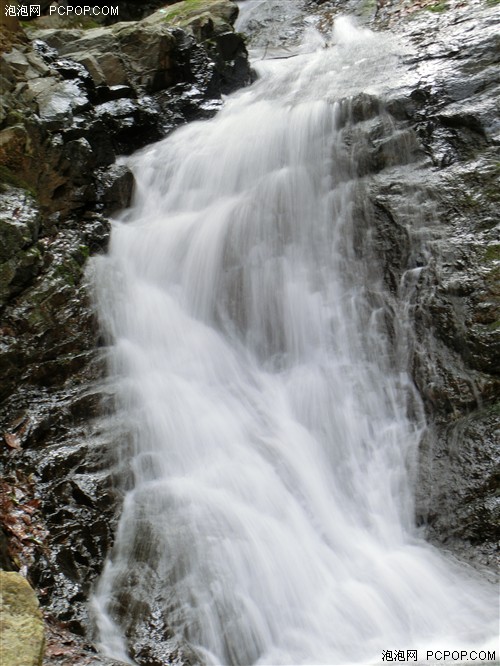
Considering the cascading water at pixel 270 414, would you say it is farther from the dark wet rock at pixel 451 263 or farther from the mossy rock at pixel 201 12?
the mossy rock at pixel 201 12

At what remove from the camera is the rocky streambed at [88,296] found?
3.96m

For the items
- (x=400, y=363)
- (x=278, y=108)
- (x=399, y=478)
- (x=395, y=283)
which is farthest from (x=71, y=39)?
(x=399, y=478)

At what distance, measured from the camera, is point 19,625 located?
7.27 feet

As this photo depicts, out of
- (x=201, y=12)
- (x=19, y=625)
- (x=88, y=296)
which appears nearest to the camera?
(x=19, y=625)

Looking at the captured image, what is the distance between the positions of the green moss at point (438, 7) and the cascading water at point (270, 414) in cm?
225

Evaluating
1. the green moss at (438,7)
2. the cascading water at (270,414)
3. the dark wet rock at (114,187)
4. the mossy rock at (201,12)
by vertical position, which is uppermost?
the mossy rock at (201,12)

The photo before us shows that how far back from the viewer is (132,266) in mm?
6473

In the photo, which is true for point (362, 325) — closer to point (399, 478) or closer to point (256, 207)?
point (399, 478)

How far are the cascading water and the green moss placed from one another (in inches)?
88.7

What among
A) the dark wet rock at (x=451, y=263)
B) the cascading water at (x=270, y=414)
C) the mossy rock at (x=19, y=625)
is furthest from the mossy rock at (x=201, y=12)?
the mossy rock at (x=19, y=625)

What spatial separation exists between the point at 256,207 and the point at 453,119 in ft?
7.69

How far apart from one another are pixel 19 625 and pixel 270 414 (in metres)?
3.09

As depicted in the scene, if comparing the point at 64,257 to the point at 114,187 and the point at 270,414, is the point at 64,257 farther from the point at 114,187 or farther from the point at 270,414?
the point at 270,414

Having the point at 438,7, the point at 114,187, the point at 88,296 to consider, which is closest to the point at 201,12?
the point at 438,7
